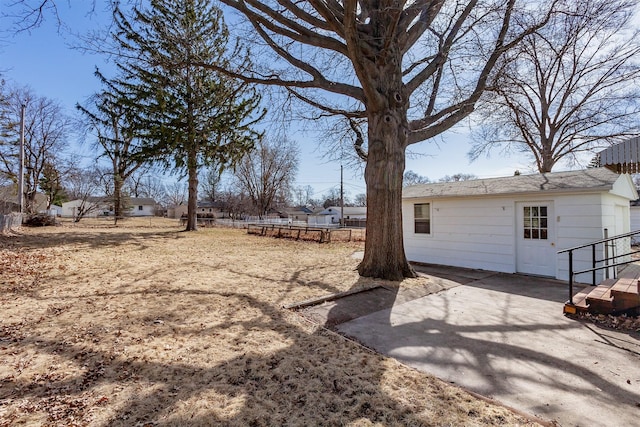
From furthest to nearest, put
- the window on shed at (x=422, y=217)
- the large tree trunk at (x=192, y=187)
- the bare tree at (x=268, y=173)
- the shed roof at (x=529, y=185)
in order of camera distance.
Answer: the bare tree at (x=268, y=173), the large tree trunk at (x=192, y=187), the window on shed at (x=422, y=217), the shed roof at (x=529, y=185)

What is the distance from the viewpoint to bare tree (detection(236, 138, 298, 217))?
3691cm

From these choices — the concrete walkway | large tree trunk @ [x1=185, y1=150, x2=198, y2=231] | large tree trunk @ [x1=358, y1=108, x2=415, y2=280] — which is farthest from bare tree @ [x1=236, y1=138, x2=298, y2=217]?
the concrete walkway

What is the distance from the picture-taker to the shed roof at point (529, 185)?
22.5ft

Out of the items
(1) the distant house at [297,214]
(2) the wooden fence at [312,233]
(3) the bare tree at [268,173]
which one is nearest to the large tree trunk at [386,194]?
(2) the wooden fence at [312,233]

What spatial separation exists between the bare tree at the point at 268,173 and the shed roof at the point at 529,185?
28.3m

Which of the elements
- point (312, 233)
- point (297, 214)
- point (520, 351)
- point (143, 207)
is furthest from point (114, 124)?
point (143, 207)

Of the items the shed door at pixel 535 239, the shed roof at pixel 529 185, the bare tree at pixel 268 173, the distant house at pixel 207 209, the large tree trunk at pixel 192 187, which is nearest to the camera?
the shed roof at pixel 529 185

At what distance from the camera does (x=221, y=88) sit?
15133 millimetres

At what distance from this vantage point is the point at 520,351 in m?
3.36

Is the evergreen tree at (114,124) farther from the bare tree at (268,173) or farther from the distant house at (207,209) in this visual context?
the distant house at (207,209)

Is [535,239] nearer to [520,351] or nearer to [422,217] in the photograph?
[422,217]

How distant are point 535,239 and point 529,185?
1473 millimetres

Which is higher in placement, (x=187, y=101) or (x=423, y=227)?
(x=187, y=101)

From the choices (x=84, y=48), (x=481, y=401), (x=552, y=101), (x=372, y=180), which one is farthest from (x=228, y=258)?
(x=552, y=101)
